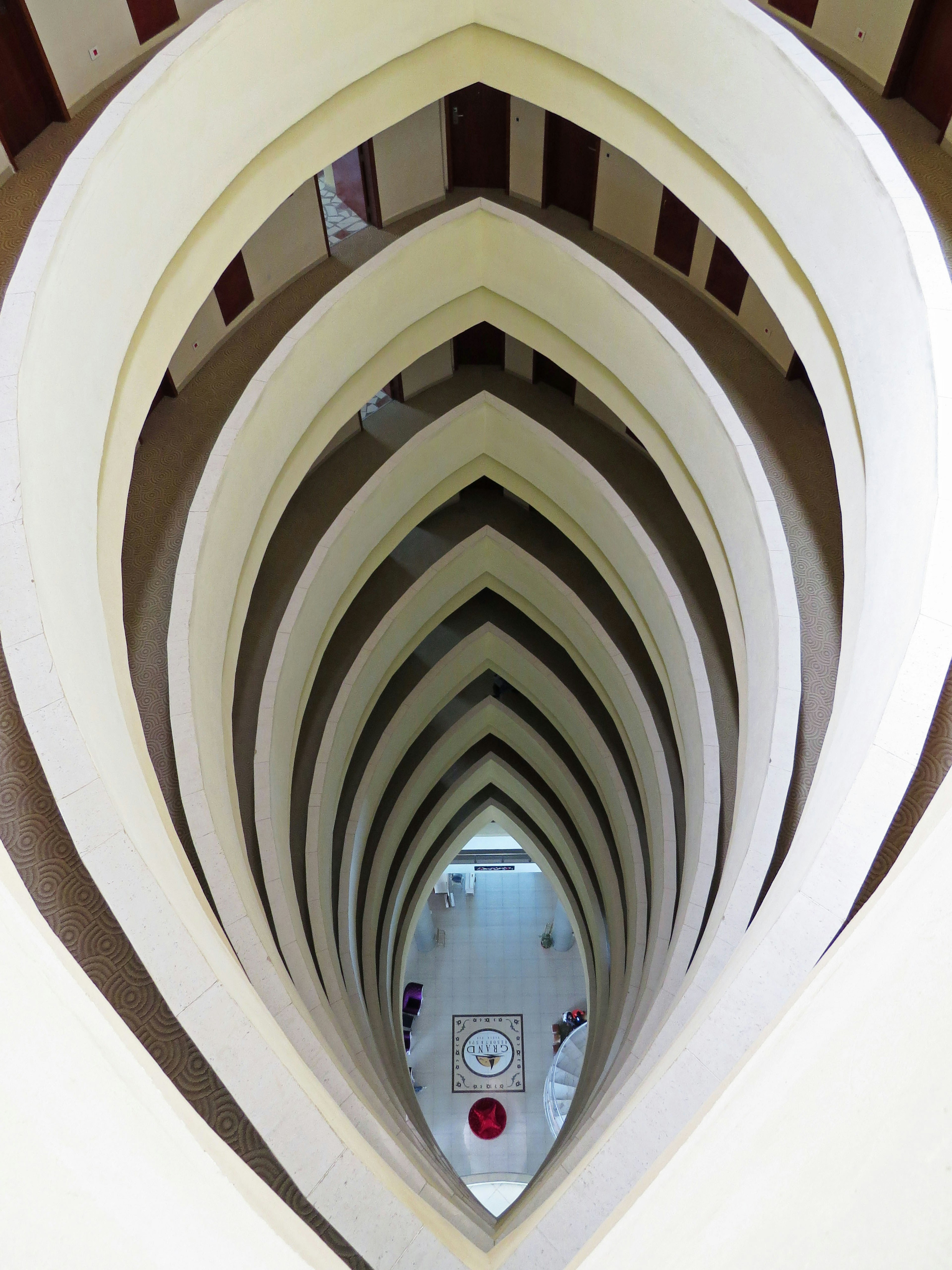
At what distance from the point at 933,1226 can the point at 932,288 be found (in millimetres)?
5063

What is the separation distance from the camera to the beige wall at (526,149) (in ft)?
35.1

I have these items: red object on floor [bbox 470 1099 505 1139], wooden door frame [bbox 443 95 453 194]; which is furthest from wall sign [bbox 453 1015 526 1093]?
wooden door frame [bbox 443 95 453 194]

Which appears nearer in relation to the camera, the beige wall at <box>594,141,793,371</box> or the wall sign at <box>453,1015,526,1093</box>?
the beige wall at <box>594,141,793,371</box>

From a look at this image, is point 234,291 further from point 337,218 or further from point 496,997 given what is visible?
point 496,997

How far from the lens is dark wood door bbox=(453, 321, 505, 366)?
43.7 ft

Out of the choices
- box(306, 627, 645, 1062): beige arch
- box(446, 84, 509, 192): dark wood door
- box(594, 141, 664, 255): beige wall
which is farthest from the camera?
box(306, 627, 645, 1062): beige arch

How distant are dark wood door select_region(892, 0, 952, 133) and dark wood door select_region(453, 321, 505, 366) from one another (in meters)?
6.18

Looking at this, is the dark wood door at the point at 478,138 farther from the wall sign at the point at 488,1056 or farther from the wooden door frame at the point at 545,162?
the wall sign at the point at 488,1056

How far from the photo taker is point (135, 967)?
4777mm

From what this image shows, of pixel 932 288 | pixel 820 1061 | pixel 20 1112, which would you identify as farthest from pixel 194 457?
pixel 820 1061

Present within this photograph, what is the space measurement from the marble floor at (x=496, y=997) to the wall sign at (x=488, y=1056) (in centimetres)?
14

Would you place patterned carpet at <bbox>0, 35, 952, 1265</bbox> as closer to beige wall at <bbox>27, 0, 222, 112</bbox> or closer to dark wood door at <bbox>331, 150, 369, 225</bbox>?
beige wall at <bbox>27, 0, 222, 112</bbox>

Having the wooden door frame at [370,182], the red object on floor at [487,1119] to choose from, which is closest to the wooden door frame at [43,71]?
the wooden door frame at [370,182]

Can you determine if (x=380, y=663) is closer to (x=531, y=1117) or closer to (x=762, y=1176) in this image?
(x=762, y=1176)
